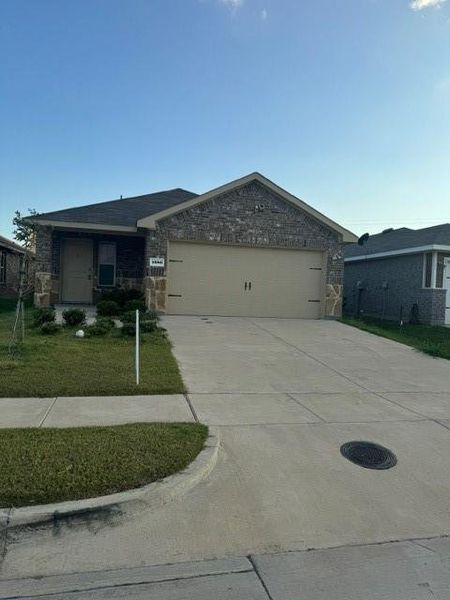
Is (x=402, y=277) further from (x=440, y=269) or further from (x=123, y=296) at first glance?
(x=123, y=296)

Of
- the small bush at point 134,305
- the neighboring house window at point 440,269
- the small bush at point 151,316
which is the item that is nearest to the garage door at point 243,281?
the small bush at point 134,305

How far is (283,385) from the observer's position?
7.36 metres

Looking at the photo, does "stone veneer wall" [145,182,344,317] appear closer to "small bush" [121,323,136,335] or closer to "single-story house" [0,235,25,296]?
"small bush" [121,323,136,335]

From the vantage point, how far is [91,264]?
16672 mm

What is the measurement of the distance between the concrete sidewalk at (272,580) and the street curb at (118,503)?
49cm

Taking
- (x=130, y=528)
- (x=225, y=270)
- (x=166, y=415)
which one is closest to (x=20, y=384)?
(x=166, y=415)

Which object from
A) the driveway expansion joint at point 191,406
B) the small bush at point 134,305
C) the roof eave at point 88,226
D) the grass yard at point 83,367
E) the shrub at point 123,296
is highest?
the roof eave at point 88,226

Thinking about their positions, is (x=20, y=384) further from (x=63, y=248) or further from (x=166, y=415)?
(x=63, y=248)

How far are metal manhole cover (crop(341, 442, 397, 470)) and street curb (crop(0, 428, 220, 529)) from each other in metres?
1.52

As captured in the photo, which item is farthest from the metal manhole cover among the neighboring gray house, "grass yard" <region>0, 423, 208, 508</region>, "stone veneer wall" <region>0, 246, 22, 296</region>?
"stone veneer wall" <region>0, 246, 22, 296</region>

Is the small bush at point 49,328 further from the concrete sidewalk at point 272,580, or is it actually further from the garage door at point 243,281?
the concrete sidewalk at point 272,580

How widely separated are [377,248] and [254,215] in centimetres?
845

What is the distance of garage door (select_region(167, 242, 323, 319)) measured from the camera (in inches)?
577

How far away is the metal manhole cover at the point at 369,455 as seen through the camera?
4508 mm
